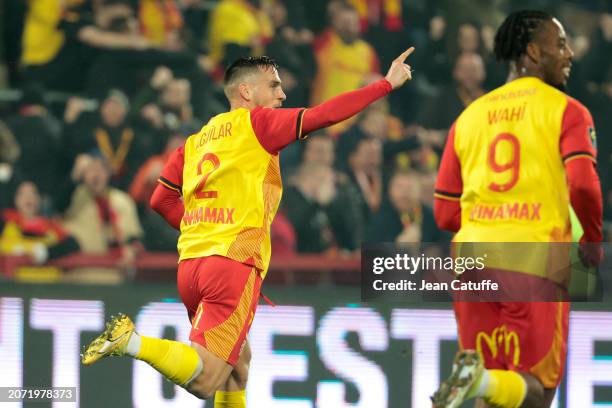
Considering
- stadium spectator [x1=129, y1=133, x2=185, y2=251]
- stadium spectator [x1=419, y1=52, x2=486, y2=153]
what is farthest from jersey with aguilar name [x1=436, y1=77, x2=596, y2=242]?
stadium spectator [x1=419, y1=52, x2=486, y2=153]

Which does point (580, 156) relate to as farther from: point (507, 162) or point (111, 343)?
point (111, 343)

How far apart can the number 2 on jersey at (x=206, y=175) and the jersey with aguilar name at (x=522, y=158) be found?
1184 millimetres

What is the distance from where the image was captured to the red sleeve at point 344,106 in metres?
5.44

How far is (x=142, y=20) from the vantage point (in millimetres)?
11141

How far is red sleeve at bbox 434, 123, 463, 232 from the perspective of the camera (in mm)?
5496

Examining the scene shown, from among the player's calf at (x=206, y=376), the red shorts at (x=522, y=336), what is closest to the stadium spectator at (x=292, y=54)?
the player's calf at (x=206, y=376)

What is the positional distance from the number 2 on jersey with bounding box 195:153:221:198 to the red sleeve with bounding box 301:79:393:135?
1.64 ft

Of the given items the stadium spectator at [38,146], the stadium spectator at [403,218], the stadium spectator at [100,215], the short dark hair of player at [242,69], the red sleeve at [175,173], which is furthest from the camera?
the stadium spectator at [38,146]

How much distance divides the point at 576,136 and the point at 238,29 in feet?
20.8

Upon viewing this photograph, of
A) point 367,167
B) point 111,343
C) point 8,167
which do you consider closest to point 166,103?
Result: point 8,167

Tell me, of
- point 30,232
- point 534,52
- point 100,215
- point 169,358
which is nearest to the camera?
point 534,52

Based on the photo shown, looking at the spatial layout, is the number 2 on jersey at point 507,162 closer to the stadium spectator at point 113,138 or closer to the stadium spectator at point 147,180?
the stadium spectator at point 147,180

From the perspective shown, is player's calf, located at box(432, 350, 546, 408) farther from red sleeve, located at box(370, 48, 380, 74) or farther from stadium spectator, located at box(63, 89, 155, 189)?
red sleeve, located at box(370, 48, 380, 74)

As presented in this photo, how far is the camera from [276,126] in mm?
5621
